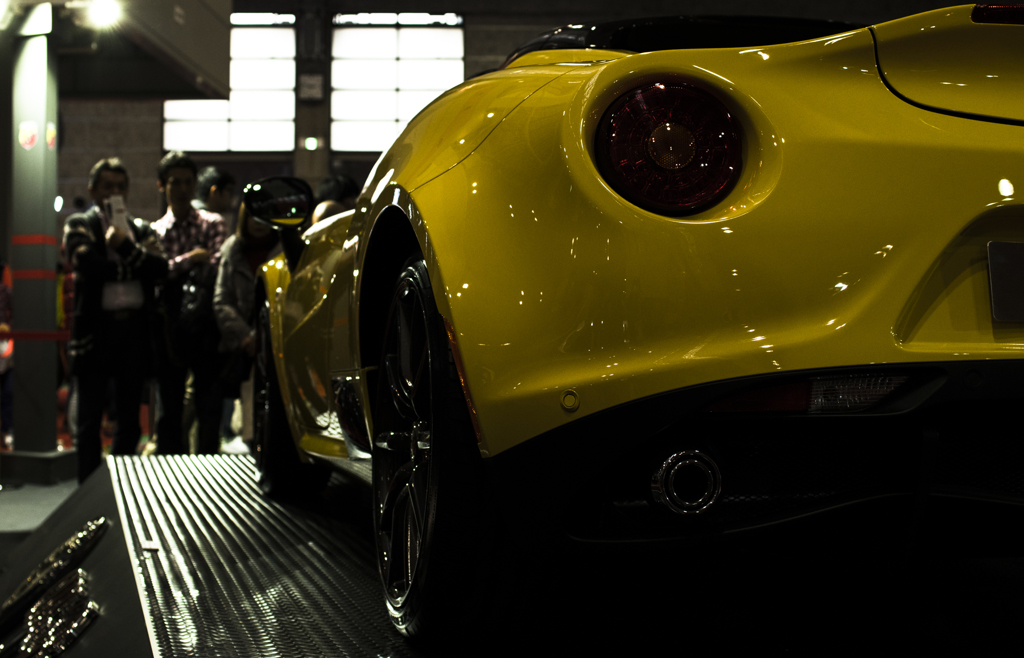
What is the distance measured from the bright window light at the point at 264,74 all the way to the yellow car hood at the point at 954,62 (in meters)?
16.8

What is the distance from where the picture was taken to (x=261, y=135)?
1706 centimetres

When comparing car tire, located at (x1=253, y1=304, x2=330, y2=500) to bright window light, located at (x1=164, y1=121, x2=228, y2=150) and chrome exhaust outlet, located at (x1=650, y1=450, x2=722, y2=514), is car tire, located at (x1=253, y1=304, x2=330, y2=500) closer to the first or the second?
chrome exhaust outlet, located at (x1=650, y1=450, x2=722, y2=514)

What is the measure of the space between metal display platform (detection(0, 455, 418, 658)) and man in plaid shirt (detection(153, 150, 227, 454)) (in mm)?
1347

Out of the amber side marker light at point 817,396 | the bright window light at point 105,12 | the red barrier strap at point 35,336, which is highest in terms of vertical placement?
the bright window light at point 105,12

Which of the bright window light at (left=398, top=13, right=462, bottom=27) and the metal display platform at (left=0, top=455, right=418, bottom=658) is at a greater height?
the bright window light at (left=398, top=13, right=462, bottom=27)

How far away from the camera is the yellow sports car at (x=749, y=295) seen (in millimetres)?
1202

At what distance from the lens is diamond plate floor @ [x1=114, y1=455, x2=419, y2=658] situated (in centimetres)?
162

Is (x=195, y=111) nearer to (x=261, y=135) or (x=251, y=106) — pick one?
(x=251, y=106)

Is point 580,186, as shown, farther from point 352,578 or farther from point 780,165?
point 352,578

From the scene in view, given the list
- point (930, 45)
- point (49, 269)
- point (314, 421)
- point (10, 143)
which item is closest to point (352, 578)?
point (314, 421)

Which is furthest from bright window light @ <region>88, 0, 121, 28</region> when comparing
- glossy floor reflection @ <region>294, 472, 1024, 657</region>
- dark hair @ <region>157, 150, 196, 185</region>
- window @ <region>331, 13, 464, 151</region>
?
window @ <region>331, 13, 464, 151</region>

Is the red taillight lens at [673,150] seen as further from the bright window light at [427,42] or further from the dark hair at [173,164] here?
the bright window light at [427,42]

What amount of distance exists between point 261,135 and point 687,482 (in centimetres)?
1695

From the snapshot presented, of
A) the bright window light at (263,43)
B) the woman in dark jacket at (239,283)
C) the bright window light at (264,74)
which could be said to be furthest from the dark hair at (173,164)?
the bright window light at (263,43)
